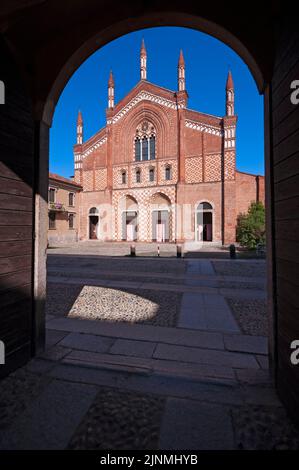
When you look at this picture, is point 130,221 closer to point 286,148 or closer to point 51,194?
point 51,194

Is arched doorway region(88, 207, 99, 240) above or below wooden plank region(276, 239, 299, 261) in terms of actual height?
above

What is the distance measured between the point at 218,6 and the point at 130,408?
14.0 feet

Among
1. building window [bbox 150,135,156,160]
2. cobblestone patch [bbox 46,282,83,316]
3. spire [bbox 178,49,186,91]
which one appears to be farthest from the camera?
building window [bbox 150,135,156,160]

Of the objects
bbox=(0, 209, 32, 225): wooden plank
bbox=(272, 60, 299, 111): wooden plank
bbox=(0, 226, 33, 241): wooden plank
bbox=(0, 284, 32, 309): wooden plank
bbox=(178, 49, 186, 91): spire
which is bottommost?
bbox=(0, 284, 32, 309): wooden plank

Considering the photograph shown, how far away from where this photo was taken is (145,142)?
26.5 m

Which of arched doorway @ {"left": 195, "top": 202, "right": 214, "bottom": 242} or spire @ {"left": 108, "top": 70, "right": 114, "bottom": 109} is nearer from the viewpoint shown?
arched doorway @ {"left": 195, "top": 202, "right": 214, "bottom": 242}

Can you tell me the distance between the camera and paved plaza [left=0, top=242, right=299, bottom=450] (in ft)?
5.57

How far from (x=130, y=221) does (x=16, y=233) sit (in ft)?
79.3

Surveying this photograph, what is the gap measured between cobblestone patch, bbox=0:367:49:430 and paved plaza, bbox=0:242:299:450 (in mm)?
11

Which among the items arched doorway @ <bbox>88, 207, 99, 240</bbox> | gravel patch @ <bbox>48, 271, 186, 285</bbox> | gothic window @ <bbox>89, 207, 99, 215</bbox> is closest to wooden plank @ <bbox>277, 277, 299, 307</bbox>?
gravel patch @ <bbox>48, 271, 186, 285</bbox>

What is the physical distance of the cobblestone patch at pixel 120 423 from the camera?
5.35 feet

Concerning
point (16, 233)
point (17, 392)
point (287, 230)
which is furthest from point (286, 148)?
point (17, 392)

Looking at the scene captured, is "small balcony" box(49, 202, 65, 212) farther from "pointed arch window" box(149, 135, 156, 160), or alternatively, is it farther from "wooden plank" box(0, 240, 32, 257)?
"wooden plank" box(0, 240, 32, 257)
